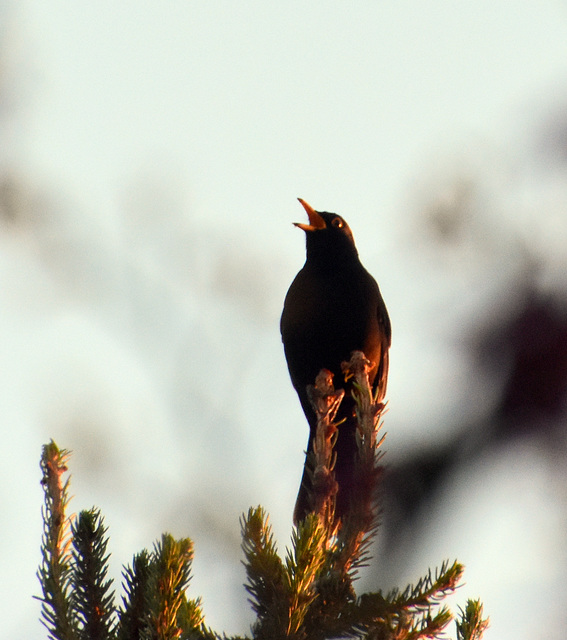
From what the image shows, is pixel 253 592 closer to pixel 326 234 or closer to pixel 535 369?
pixel 535 369

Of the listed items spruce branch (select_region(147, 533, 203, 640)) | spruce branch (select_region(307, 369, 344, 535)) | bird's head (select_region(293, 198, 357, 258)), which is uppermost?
bird's head (select_region(293, 198, 357, 258))

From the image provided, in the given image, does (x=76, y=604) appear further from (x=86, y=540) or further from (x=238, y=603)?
(x=238, y=603)

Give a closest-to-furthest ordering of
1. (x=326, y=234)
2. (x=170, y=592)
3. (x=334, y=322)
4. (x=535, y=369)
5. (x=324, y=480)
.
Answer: (x=170, y=592)
(x=535, y=369)
(x=324, y=480)
(x=334, y=322)
(x=326, y=234)

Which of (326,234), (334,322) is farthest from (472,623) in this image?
(326,234)

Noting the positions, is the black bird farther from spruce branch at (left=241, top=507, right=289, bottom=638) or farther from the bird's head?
spruce branch at (left=241, top=507, right=289, bottom=638)

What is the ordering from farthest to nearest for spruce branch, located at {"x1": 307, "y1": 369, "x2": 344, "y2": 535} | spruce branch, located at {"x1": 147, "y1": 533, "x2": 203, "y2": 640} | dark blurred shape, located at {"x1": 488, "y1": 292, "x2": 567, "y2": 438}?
spruce branch, located at {"x1": 307, "y1": 369, "x2": 344, "y2": 535} → dark blurred shape, located at {"x1": 488, "y1": 292, "x2": 567, "y2": 438} → spruce branch, located at {"x1": 147, "y1": 533, "x2": 203, "y2": 640}

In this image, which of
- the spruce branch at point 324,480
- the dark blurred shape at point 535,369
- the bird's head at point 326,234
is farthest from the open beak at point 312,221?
the dark blurred shape at point 535,369

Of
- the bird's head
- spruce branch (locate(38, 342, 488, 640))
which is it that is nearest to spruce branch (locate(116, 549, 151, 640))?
spruce branch (locate(38, 342, 488, 640))
